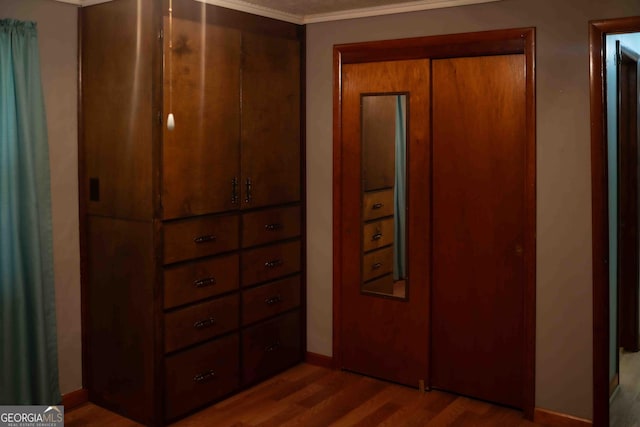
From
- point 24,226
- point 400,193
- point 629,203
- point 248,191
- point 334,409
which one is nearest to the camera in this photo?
point 24,226

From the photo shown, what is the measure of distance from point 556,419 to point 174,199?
7.47 feet

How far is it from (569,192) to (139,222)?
2.17 m

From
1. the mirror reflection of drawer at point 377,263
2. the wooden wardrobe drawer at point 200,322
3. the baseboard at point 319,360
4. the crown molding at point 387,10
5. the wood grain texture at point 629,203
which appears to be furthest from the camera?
the wood grain texture at point 629,203

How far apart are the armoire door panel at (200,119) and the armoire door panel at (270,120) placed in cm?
8

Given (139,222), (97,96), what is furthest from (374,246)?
(97,96)

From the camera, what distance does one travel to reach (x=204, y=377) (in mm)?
3607

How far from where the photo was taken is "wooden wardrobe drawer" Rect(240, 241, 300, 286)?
12.6 ft

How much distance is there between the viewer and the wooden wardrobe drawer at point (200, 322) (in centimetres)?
341

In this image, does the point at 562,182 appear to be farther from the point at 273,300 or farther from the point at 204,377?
the point at 204,377

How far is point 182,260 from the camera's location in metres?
3.43

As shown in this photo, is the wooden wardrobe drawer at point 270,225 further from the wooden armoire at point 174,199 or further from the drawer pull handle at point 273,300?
the drawer pull handle at point 273,300

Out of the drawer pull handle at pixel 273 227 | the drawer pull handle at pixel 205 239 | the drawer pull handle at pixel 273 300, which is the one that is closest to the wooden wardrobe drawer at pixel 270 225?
the drawer pull handle at pixel 273 227

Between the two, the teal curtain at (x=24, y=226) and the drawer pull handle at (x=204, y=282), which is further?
the drawer pull handle at (x=204, y=282)

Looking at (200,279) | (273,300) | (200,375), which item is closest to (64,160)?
(200,279)
